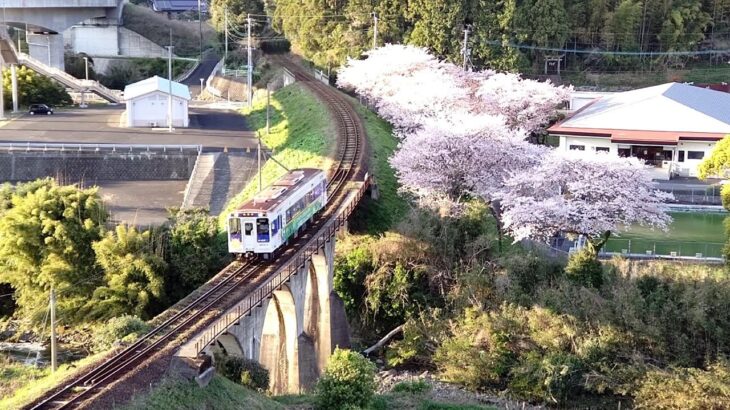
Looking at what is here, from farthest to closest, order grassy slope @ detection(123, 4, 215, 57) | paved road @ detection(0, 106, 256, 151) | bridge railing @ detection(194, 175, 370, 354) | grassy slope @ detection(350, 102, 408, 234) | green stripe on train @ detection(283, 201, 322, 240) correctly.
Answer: grassy slope @ detection(123, 4, 215, 57), paved road @ detection(0, 106, 256, 151), grassy slope @ detection(350, 102, 408, 234), green stripe on train @ detection(283, 201, 322, 240), bridge railing @ detection(194, 175, 370, 354)

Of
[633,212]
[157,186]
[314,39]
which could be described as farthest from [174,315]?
[314,39]

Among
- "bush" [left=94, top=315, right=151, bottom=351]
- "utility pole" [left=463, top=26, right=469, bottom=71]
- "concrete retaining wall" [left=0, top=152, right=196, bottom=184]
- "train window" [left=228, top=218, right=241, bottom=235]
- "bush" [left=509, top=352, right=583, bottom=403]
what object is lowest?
"bush" [left=509, top=352, right=583, bottom=403]

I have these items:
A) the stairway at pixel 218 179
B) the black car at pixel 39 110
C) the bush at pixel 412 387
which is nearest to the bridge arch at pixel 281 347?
the bush at pixel 412 387

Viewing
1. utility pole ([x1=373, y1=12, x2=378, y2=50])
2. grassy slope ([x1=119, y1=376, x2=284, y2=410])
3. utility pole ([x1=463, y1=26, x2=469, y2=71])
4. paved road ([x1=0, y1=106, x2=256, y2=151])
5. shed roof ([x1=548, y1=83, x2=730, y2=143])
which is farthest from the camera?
utility pole ([x1=373, y1=12, x2=378, y2=50])

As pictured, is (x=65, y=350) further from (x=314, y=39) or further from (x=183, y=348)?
(x=314, y=39)

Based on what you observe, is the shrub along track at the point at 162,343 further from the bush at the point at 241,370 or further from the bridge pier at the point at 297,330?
the bush at the point at 241,370

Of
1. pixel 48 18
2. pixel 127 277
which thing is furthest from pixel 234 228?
pixel 48 18

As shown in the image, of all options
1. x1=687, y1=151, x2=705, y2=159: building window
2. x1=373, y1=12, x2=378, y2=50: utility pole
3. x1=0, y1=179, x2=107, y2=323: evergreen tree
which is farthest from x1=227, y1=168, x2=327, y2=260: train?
x1=373, y1=12, x2=378, y2=50: utility pole

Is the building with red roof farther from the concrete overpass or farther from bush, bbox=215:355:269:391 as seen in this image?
the concrete overpass
